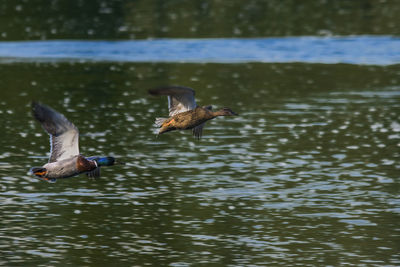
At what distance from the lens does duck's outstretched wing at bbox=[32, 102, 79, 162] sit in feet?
49.3

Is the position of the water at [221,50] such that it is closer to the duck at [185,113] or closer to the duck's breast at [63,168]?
the duck at [185,113]

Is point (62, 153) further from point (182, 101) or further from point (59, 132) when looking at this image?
point (182, 101)

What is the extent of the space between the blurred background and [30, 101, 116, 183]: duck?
15.4ft

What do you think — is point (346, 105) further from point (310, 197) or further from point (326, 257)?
point (326, 257)

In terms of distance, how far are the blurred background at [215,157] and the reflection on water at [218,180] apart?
0.06m

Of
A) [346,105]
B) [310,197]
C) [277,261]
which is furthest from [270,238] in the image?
[346,105]

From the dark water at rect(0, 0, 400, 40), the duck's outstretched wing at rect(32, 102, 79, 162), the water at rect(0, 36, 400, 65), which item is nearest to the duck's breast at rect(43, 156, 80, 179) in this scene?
the duck's outstretched wing at rect(32, 102, 79, 162)

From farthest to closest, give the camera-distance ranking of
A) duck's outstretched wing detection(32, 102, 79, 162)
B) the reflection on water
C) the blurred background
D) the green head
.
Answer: the blurred background < the reflection on water < duck's outstretched wing detection(32, 102, 79, 162) < the green head

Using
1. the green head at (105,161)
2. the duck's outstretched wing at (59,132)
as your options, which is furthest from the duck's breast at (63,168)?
the green head at (105,161)

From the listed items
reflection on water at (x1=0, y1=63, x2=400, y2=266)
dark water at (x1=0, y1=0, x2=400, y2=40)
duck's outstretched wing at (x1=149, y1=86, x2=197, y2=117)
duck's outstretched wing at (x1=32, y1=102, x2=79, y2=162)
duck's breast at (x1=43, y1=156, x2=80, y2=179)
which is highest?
dark water at (x1=0, y1=0, x2=400, y2=40)

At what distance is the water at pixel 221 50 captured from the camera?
52.3 meters

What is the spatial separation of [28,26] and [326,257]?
4576cm

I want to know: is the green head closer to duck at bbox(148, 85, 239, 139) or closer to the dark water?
duck at bbox(148, 85, 239, 139)

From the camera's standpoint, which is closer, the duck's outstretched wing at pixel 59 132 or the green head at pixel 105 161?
the green head at pixel 105 161
